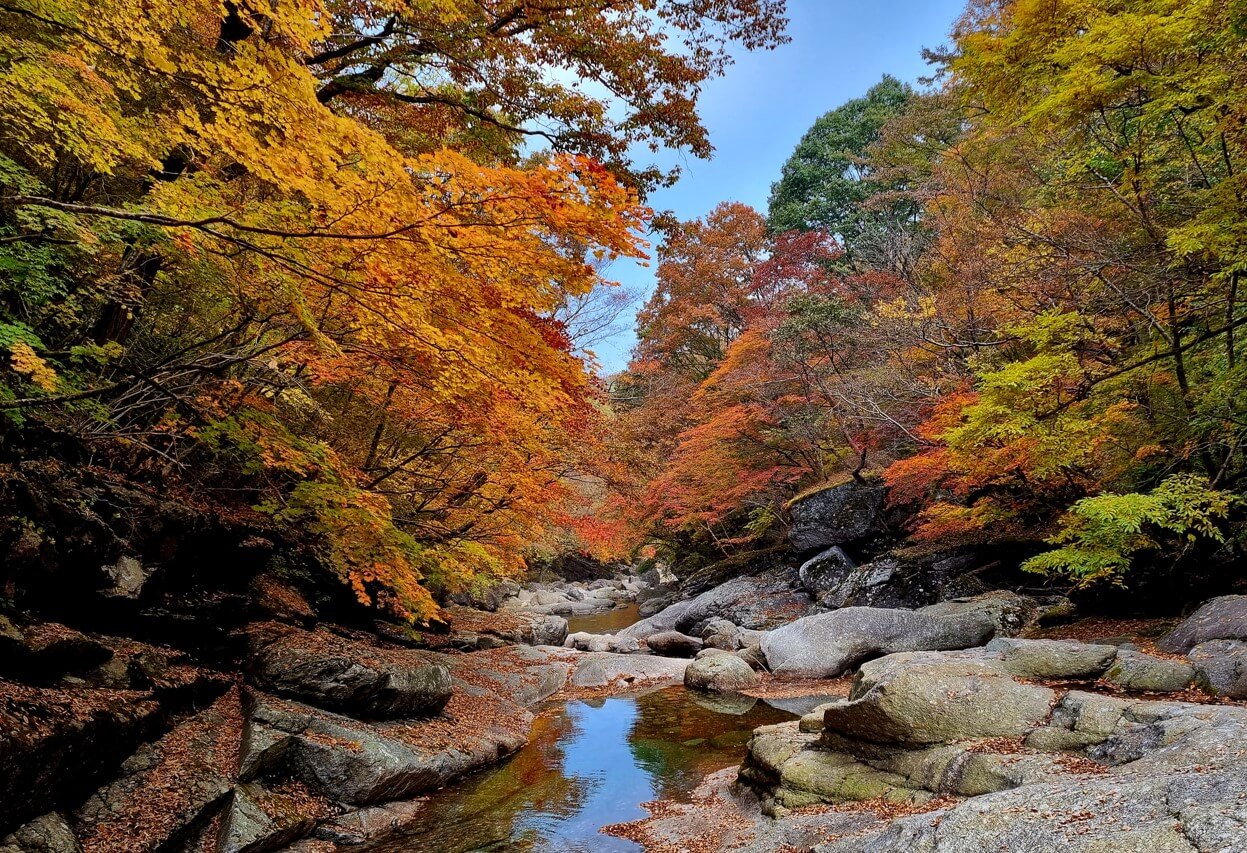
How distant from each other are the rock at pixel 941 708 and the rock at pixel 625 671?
8309 millimetres

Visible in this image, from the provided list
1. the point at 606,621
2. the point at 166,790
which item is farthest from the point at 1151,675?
the point at 606,621

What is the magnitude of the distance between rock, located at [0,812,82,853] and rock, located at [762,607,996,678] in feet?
40.9

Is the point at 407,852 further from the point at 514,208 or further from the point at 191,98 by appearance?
the point at 191,98

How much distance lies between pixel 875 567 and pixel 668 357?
49.8 feet

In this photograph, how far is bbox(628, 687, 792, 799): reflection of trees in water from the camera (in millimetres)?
8812

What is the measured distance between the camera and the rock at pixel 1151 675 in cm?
604

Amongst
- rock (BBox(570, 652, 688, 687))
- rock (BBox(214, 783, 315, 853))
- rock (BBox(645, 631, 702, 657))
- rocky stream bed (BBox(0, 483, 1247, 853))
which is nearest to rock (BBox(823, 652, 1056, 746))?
rocky stream bed (BBox(0, 483, 1247, 853))

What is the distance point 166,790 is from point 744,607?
57.7 ft

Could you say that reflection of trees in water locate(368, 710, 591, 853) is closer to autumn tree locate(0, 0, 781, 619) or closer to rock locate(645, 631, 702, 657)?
autumn tree locate(0, 0, 781, 619)

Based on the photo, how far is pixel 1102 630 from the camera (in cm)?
1010

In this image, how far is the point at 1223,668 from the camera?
19.7ft

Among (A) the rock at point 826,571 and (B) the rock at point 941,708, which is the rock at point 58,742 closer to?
(B) the rock at point 941,708

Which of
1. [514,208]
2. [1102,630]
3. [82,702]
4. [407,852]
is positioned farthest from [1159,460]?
[82,702]

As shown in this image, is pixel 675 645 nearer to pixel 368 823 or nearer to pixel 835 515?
pixel 835 515
